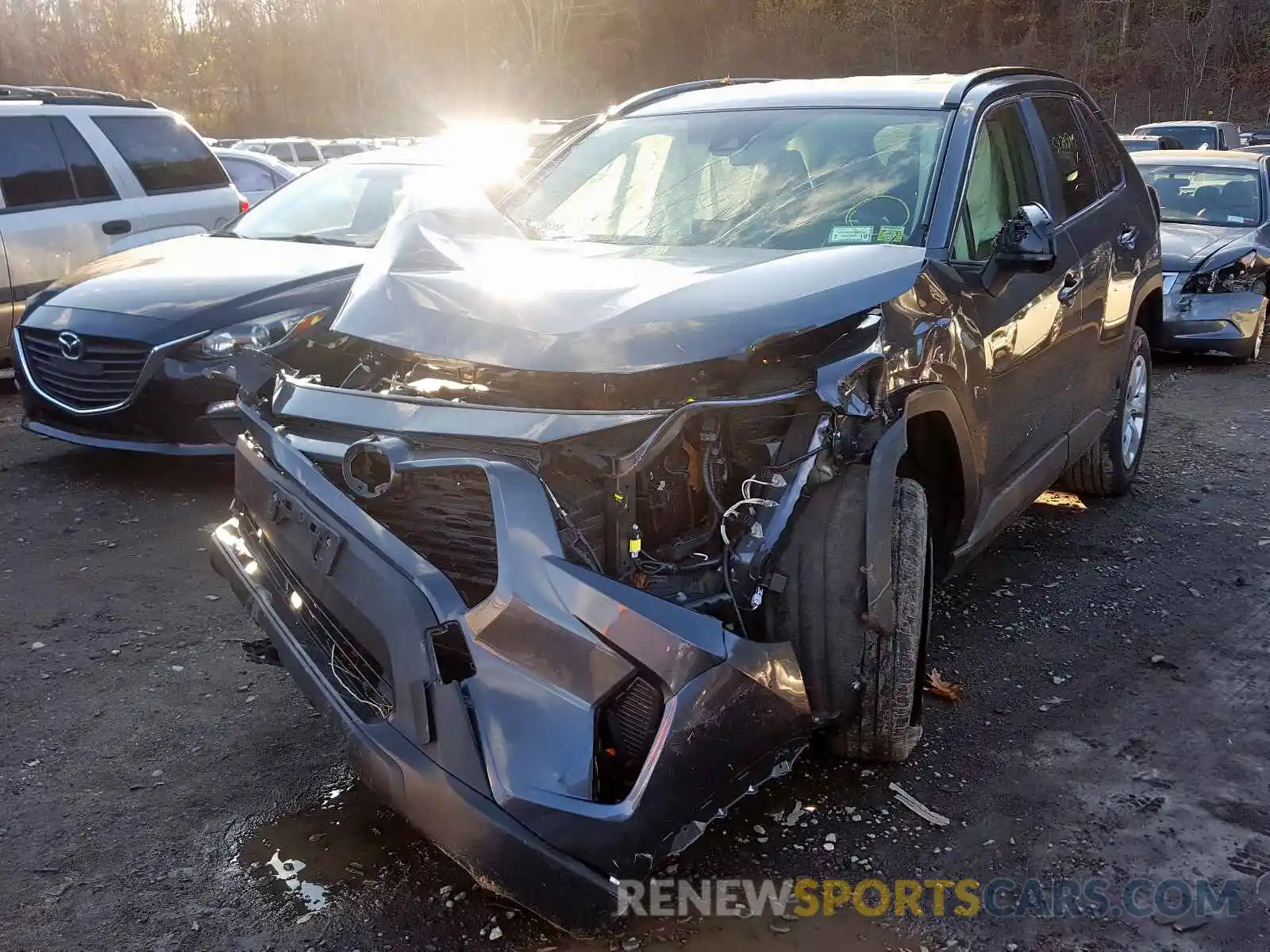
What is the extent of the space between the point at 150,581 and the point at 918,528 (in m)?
3.26

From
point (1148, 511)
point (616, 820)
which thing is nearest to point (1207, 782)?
point (616, 820)

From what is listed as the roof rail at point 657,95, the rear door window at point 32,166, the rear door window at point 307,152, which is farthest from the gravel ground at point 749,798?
the rear door window at point 307,152

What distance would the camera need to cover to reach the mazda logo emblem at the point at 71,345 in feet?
19.0

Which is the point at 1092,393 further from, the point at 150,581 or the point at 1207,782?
the point at 150,581

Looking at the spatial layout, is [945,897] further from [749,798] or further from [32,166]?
[32,166]

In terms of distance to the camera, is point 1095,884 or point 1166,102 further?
point 1166,102

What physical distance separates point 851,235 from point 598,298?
3.64 ft

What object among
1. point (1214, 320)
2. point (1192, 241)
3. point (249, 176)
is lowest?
point (1214, 320)

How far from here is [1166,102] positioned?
106 ft

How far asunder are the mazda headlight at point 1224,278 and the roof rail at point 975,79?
4873 mm

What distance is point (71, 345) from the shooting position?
19.1ft

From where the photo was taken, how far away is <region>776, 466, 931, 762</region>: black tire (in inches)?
108

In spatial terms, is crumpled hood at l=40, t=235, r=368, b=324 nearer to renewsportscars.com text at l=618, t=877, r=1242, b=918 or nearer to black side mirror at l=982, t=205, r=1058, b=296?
black side mirror at l=982, t=205, r=1058, b=296

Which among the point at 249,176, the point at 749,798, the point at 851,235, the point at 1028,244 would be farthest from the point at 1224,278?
the point at 249,176
